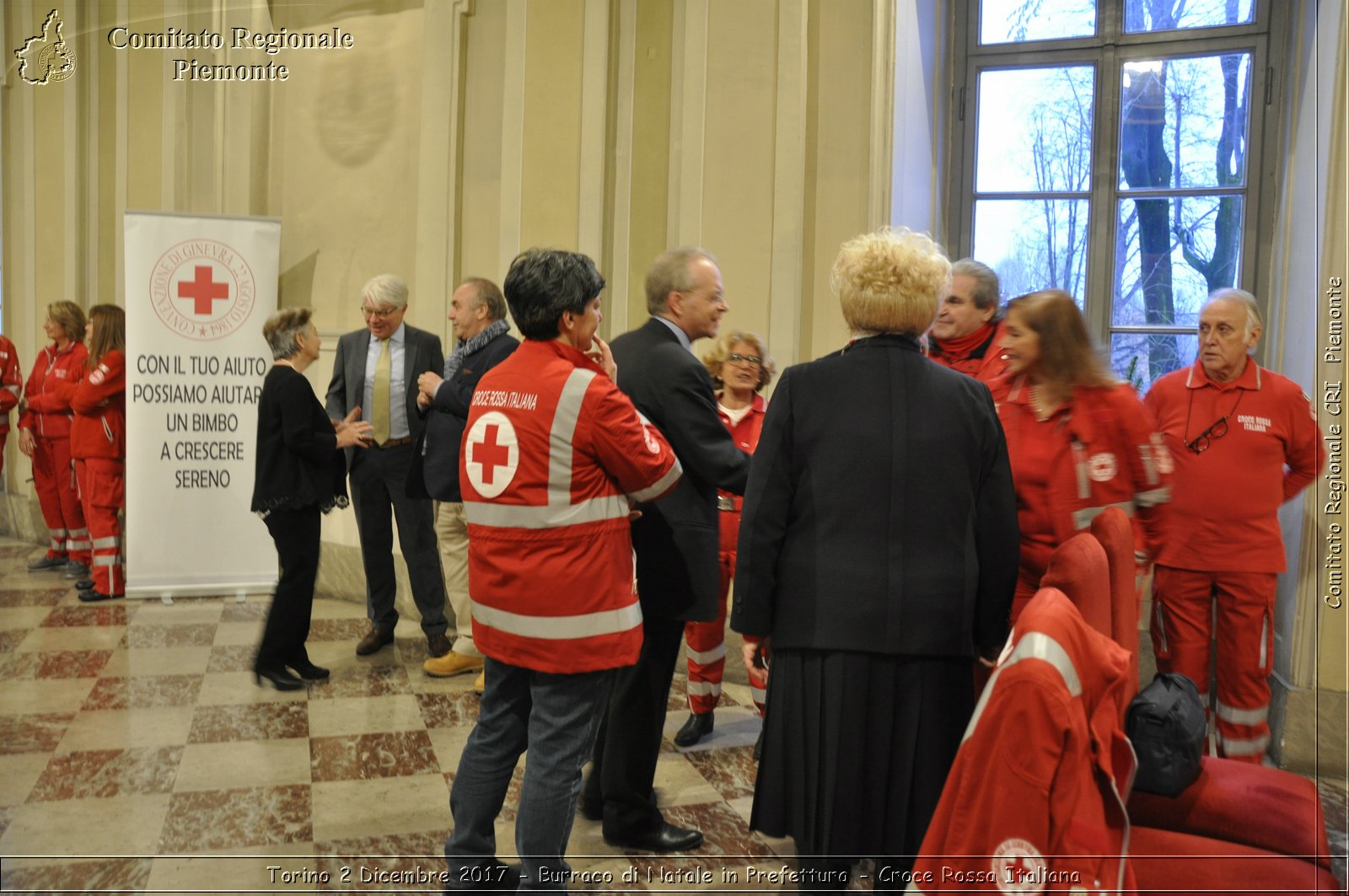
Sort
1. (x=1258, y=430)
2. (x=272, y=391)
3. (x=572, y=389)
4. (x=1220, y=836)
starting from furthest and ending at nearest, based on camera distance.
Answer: (x=272, y=391), (x=1258, y=430), (x=572, y=389), (x=1220, y=836)

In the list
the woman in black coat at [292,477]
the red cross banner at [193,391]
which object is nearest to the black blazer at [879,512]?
the woman in black coat at [292,477]

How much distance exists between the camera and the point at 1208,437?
11.3 feet

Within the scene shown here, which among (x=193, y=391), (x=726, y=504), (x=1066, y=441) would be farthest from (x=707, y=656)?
(x=193, y=391)

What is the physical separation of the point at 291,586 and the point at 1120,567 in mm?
3155

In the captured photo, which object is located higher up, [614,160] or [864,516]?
[614,160]

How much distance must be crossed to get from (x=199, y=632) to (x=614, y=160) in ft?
9.89

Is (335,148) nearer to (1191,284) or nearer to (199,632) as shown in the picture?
(199,632)

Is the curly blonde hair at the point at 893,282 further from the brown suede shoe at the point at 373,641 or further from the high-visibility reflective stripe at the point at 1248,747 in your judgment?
the brown suede shoe at the point at 373,641

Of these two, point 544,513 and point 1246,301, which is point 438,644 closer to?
point 544,513

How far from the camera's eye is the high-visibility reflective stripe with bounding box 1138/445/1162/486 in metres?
2.40

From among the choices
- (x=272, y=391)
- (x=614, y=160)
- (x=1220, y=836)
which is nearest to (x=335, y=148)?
(x=614, y=160)

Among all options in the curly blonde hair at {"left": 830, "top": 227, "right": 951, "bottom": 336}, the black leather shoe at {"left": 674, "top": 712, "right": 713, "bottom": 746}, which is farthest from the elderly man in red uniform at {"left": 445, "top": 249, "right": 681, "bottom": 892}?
the black leather shoe at {"left": 674, "top": 712, "right": 713, "bottom": 746}

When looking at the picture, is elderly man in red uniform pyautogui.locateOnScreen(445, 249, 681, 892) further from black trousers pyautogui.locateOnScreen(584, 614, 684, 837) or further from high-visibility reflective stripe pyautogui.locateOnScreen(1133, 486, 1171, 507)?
high-visibility reflective stripe pyautogui.locateOnScreen(1133, 486, 1171, 507)

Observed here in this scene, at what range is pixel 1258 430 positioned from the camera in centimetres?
335
